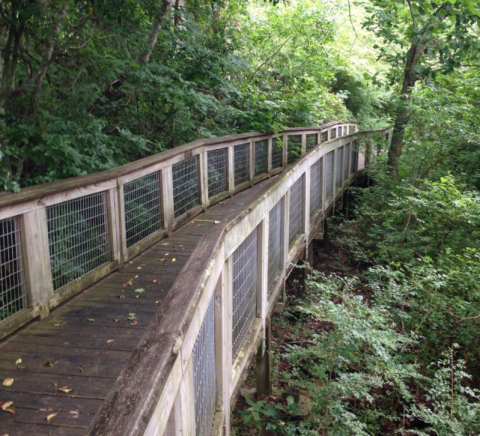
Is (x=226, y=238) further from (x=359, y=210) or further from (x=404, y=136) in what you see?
(x=404, y=136)

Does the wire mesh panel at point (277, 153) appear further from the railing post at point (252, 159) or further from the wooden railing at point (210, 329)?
the wooden railing at point (210, 329)

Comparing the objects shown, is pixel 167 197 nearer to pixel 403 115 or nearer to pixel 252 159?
pixel 252 159

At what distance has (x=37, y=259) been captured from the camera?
388cm

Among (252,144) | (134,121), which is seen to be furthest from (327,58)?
(134,121)

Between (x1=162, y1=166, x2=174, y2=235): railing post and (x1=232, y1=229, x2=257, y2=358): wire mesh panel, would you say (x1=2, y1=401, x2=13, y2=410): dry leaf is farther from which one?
(x1=162, y1=166, x2=174, y2=235): railing post

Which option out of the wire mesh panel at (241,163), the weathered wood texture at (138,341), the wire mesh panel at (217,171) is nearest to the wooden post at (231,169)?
the wire mesh panel at (217,171)

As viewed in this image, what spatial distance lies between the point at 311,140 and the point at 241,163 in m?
5.17

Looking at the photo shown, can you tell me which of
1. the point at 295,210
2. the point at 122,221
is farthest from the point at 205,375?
the point at 295,210

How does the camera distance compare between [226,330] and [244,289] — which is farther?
[244,289]

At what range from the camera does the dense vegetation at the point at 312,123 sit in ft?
16.9

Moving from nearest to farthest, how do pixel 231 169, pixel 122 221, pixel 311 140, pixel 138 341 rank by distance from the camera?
pixel 138 341, pixel 122 221, pixel 231 169, pixel 311 140

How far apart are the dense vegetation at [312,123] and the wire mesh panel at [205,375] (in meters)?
2.01

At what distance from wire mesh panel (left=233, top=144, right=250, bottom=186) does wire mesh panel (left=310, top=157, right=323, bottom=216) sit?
148cm

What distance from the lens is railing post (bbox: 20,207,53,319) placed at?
12.3 ft
